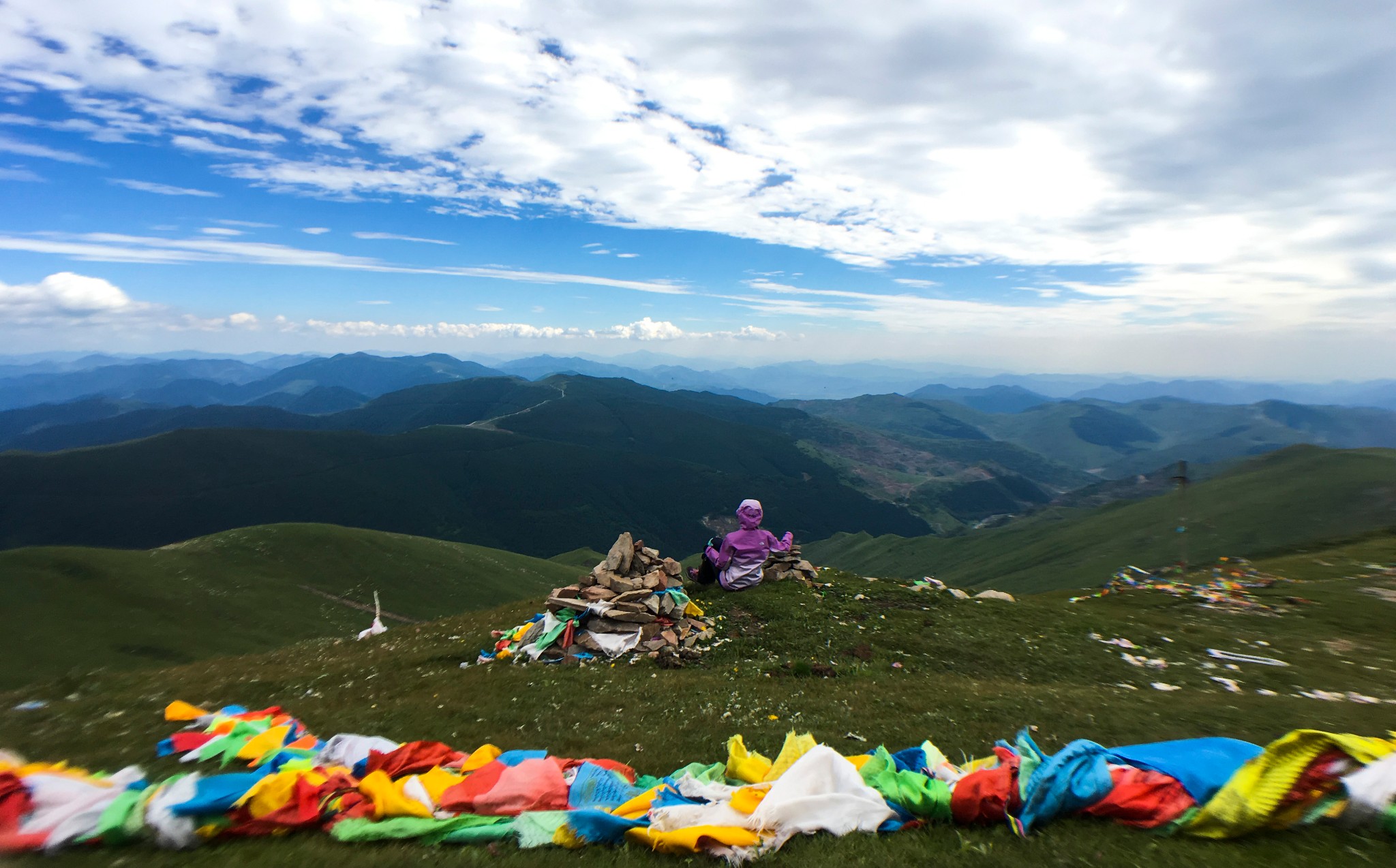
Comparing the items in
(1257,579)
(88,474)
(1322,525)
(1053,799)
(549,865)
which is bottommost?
(88,474)

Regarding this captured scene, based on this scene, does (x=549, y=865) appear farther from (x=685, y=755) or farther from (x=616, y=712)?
(x=616, y=712)

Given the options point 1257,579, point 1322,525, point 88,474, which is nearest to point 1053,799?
point 1257,579

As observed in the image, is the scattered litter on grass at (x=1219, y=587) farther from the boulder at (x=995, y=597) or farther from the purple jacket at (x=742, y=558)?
the purple jacket at (x=742, y=558)

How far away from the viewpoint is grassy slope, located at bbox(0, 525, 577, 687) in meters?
49.8

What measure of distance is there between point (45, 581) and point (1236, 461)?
212 metres

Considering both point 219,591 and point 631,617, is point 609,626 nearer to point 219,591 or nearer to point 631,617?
point 631,617

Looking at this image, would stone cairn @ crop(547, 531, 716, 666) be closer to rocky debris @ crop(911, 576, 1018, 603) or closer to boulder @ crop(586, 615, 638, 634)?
boulder @ crop(586, 615, 638, 634)

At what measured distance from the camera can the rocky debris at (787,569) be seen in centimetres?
2606

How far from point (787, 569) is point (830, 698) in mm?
10983

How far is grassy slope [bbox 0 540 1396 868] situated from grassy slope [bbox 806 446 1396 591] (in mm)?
65093

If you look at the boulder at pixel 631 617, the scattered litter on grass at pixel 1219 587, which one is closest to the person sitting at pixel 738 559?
the boulder at pixel 631 617

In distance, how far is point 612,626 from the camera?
20.6 metres

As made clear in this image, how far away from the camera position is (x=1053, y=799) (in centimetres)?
691

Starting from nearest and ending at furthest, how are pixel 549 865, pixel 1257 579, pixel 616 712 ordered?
pixel 549 865 < pixel 616 712 < pixel 1257 579
